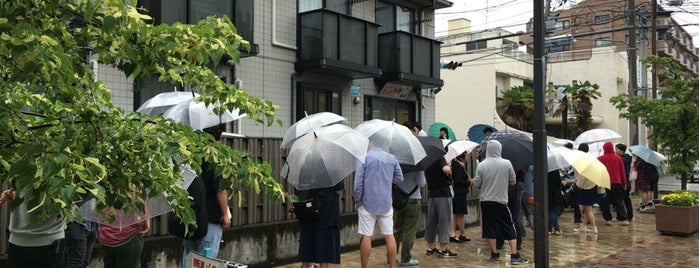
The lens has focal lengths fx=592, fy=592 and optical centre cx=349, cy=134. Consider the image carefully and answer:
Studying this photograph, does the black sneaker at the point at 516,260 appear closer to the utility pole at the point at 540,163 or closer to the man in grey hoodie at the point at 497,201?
the man in grey hoodie at the point at 497,201

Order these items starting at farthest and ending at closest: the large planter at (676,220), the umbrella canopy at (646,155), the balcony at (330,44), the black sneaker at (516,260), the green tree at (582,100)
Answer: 1. the green tree at (582,100)
2. the umbrella canopy at (646,155)
3. the balcony at (330,44)
4. the large planter at (676,220)
5. the black sneaker at (516,260)

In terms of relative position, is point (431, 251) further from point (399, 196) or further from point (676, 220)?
point (676, 220)

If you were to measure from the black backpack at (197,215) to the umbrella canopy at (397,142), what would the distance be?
10.2ft

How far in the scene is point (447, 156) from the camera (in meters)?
10.2

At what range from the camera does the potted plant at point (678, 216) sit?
1231cm

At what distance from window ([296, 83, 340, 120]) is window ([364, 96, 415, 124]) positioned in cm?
155

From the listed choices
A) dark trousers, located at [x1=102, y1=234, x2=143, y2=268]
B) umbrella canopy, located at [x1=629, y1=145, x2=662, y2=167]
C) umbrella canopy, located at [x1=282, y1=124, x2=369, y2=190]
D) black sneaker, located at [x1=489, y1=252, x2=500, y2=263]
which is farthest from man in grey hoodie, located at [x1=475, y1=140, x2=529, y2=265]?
umbrella canopy, located at [x1=629, y1=145, x2=662, y2=167]

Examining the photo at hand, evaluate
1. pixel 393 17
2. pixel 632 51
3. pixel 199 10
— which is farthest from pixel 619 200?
pixel 199 10

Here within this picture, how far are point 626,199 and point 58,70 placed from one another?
15217 mm

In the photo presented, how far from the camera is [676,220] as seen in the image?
12367 mm

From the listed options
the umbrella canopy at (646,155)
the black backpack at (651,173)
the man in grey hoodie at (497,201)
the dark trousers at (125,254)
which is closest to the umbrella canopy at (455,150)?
Result: the man in grey hoodie at (497,201)

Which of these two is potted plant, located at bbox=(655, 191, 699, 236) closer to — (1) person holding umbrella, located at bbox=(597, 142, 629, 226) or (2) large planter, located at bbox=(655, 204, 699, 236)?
(2) large planter, located at bbox=(655, 204, 699, 236)

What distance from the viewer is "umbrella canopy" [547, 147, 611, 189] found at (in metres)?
11.2

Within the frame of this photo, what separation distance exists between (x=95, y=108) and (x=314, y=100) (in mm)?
12743
